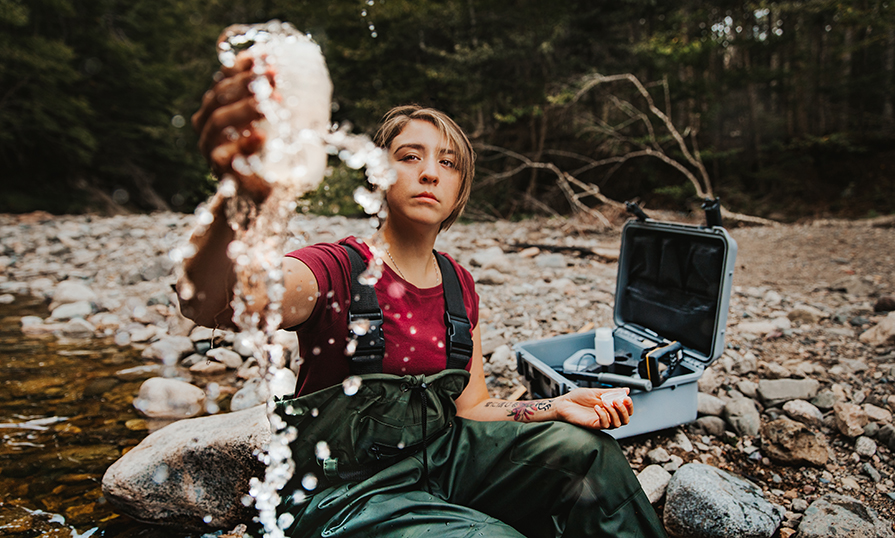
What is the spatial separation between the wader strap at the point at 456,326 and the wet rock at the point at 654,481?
1108mm

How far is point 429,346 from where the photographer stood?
1.71 meters

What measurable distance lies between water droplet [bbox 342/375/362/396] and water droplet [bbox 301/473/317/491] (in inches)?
13.1

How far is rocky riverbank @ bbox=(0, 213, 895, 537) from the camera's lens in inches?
85.1

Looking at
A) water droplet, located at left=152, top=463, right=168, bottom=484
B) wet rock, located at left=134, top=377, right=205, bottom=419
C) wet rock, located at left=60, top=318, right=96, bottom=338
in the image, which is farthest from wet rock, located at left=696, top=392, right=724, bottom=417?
wet rock, located at left=60, top=318, right=96, bottom=338

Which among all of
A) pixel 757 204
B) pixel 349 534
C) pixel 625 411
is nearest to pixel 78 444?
pixel 349 534

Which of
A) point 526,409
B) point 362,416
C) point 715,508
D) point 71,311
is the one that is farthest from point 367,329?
point 71,311

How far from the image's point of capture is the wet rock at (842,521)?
6.09ft

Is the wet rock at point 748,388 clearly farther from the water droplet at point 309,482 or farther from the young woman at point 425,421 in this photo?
the water droplet at point 309,482

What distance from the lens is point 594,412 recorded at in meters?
1.68

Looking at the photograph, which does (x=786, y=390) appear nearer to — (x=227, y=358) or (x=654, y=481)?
(x=654, y=481)

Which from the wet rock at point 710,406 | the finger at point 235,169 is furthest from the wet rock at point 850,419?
the finger at point 235,169

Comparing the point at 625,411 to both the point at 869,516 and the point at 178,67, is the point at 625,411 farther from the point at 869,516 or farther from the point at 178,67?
the point at 178,67

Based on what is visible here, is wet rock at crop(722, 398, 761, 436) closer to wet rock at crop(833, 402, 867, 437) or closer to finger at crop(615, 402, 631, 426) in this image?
wet rock at crop(833, 402, 867, 437)

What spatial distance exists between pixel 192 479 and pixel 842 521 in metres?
2.80
